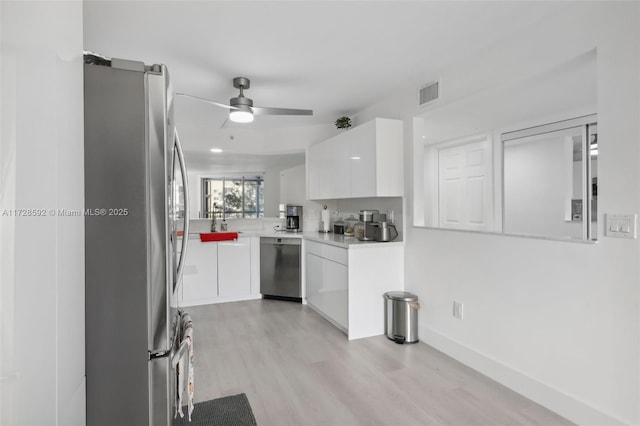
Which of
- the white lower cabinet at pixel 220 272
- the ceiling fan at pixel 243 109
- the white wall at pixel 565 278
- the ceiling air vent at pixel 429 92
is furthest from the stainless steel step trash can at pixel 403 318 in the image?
the white lower cabinet at pixel 220 272

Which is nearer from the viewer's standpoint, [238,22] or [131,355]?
[131,355]

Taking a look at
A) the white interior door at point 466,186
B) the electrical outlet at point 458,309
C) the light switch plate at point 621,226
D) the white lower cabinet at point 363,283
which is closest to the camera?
the light switch plate at point 621,226

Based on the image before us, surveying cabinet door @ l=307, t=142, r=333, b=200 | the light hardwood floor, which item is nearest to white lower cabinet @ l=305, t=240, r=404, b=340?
the light hardwood floor

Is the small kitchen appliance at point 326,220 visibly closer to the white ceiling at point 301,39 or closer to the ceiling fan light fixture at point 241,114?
the white ceiling at point 301,39

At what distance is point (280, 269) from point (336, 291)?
133 cm

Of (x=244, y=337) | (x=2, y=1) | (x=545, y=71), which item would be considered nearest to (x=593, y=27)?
(x=545, y=71)

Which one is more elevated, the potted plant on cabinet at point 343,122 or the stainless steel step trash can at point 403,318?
the potted plant on cabinet at point 343,122

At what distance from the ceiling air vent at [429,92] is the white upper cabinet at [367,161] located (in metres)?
0.36

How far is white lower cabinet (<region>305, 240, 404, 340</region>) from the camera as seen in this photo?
3279 mm

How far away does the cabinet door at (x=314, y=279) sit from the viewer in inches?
158

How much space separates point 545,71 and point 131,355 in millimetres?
2657

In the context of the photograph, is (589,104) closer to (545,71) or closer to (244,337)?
(545,71)

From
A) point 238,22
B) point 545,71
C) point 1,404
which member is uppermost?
point 238,22

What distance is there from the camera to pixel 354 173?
375cm
